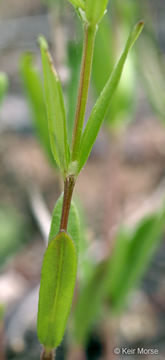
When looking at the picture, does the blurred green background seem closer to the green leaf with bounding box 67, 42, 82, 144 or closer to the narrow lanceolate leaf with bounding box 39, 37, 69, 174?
the green leaf with bounding box 67, 42, 82, 144

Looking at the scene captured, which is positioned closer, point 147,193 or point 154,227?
point 154,227

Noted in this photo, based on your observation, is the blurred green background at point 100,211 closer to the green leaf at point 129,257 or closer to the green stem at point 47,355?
the green leaf at point 129,257

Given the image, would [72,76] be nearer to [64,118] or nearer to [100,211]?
[64,118]

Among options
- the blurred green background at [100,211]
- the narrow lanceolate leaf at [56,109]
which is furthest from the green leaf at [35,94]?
the narrow lanceolate leaf at [56,109]

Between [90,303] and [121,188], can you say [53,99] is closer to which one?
[90,303]

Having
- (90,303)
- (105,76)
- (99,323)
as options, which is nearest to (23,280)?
(99,323)
